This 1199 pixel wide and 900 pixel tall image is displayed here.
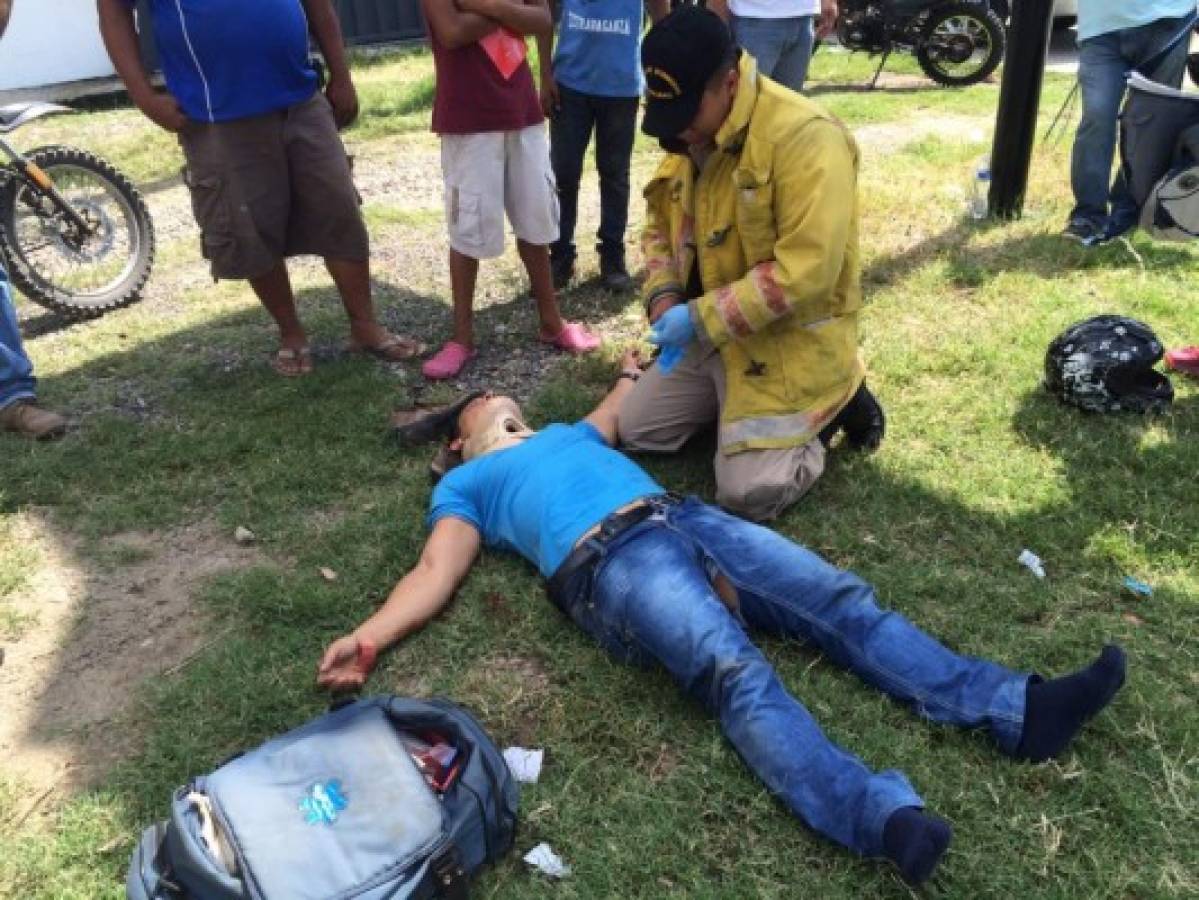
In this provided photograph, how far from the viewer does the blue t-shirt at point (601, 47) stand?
4605 millimetres

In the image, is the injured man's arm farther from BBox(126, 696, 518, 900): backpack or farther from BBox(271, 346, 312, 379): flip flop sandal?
BBox(271, 346, 312, 379): flip flop sandal

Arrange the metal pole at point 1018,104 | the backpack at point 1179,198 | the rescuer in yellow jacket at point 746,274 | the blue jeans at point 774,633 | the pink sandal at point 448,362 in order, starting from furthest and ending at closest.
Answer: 1. the metal pole at point 1018,104
2. the pink sandal at point 448,362
3. the backpack at point 1179,198
4. the rescuer in yellow jacket at point 746,274
5. the blue jeans at point 774,633

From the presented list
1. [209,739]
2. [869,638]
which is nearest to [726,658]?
[869,638]

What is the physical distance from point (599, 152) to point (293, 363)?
5.79ft

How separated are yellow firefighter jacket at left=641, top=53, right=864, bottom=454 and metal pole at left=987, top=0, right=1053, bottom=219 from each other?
2.93 meters

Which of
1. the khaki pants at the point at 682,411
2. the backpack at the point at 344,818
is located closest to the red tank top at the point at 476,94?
the khaki pants at the point at 682,411

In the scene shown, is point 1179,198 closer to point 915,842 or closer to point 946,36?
point 915,842

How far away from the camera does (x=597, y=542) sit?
2.74 m

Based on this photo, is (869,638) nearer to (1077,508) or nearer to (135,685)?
(1077,508)

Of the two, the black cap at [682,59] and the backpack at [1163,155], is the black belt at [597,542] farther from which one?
the backpack at [1163,155]

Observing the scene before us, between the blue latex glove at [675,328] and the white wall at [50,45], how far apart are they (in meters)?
9.45

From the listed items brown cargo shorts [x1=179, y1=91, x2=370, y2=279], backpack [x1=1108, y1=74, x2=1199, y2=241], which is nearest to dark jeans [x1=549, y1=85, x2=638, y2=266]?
brown cargo shorts [x1=179, y1=91, x2=370, y2=279]

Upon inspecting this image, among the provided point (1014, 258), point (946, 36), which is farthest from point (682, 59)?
point (946, 36)

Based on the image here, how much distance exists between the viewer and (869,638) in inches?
102
